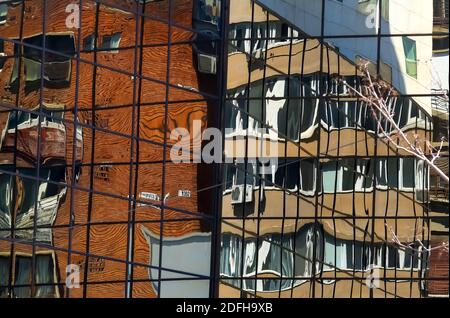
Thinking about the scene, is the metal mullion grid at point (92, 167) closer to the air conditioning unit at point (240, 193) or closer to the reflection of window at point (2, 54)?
the reflection of window at point (2, 54)

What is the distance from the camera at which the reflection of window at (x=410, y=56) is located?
44281 millimetres

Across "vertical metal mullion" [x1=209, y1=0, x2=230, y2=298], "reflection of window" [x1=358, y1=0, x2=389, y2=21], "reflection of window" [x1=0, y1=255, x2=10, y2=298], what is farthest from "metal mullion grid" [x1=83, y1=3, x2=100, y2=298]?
"reflection of window" [x1=358, y1=0, x2=389, y2=21]

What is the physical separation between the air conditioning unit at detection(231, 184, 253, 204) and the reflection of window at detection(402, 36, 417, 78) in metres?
4.92

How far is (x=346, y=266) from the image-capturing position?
43906 mm

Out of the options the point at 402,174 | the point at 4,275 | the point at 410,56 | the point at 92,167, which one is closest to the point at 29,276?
the point at 4,275

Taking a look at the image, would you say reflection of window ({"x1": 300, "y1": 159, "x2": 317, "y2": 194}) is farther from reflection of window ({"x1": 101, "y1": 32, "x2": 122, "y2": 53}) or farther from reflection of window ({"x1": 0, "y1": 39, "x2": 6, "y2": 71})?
reflection of window ({"x1": 0, "y1": 39, "x2": 6, "y2": 71})

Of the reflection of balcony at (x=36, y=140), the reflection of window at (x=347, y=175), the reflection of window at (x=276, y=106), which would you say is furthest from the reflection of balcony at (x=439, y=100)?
the reflection of balcony at (x=36, y=140)

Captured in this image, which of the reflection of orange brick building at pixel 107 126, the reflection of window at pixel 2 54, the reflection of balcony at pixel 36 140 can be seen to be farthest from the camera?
the reflection of orange brick building at pixel 107 126

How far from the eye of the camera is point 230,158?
44406mm

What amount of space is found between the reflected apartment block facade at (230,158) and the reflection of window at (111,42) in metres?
0.03

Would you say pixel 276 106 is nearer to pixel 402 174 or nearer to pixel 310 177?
pixel 310 177

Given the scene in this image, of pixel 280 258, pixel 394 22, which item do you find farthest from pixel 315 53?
pixel 280 258

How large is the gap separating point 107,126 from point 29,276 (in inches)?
165

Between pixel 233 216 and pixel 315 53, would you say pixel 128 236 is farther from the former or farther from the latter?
pixel 315 53
